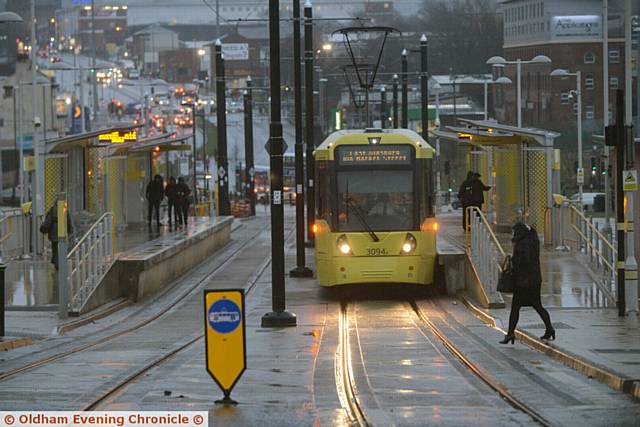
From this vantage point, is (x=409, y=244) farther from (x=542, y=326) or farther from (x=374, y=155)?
(x=542, y=326)

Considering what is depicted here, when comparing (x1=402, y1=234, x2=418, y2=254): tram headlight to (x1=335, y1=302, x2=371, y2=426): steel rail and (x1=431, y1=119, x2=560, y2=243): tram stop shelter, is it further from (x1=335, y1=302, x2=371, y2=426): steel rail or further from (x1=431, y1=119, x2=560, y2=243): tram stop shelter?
(x1=431, y1=119, x2=560, y2=243): tram stop shelter

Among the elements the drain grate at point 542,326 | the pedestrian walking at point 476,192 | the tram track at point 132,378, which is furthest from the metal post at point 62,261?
the pedestrian walking at point 476,192

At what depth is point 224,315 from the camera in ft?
44.6

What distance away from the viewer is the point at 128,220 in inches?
1767

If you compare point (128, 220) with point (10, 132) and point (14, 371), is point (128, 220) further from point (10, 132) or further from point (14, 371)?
point (10, 132)

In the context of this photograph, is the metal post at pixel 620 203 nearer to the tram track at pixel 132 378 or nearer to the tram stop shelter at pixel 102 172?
the tram track at pixel 132 378

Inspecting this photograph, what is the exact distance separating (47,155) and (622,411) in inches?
920

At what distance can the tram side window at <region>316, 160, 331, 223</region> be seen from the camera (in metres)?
26.9

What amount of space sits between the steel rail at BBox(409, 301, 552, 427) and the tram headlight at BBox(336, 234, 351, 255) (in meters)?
4.17

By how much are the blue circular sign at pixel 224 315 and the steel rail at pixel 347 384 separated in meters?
1.36

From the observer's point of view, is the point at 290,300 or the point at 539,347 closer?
the point at 539,347

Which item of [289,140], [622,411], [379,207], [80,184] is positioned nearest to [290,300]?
[379,207]

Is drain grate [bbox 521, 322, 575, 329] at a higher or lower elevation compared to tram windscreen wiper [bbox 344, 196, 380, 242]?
lower

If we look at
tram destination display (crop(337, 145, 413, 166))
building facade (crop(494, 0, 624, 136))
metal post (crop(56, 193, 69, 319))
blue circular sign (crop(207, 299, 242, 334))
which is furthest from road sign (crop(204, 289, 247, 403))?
building facade (crop(494, 0, 624, 136))
